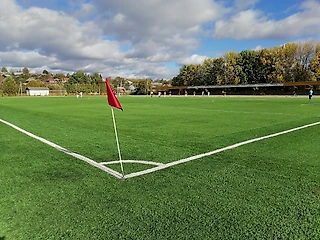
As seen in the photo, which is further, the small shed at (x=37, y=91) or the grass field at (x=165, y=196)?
the small shed at (x=37, y=91)

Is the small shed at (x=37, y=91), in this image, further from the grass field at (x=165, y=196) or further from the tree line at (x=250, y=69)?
the grass field at (x=165, y=196)

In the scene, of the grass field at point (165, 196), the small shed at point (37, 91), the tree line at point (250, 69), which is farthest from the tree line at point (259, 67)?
the grass field at point (165, 196)

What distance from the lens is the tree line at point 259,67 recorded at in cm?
7531

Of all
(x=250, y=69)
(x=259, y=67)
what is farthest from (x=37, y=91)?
(x=259, y=67)

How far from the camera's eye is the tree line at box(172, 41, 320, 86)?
75312 mm

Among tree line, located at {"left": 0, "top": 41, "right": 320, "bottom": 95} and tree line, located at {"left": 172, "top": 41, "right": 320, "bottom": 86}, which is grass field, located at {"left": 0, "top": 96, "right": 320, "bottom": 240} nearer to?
tree line, located at {"left": 0, "top": 41, "right": 320, "bottom": 95}

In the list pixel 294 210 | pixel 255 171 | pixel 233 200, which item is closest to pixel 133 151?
pixel 255 171

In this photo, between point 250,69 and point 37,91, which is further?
point 37,91

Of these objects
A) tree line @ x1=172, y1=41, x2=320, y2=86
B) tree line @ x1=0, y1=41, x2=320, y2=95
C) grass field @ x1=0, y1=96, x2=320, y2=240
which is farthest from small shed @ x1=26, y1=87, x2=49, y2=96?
grass field @ x1=0, y1=96, x2=320, y2=240

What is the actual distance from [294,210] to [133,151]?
4639mm

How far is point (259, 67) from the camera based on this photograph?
86688mm

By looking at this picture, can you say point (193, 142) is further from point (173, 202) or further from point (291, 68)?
point (291, 68)

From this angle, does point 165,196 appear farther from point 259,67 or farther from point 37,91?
point 37,91

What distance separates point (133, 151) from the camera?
762cm
